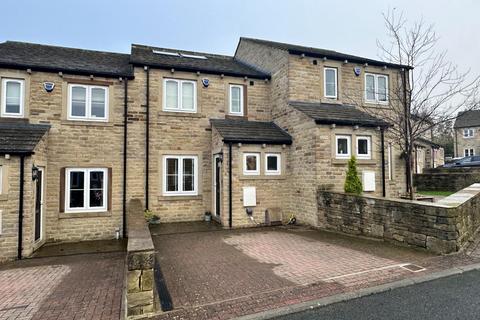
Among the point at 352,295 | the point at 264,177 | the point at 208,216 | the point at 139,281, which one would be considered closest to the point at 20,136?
the point at 208,216

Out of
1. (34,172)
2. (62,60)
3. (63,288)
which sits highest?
(62,60)

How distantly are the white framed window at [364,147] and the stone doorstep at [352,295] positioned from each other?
569 centimetres

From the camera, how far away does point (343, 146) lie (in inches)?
420

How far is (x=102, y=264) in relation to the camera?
709 centimetres

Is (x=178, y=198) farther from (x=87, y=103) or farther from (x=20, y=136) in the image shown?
(x=20, y=136)

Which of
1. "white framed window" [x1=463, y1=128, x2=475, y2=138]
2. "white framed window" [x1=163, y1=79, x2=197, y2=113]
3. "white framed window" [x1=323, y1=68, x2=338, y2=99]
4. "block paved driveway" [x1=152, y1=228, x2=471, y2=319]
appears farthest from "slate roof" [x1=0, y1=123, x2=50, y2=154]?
"white framed window" [x1=463, y1=128, x2=475, y2=138]

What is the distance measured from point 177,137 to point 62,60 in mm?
5410

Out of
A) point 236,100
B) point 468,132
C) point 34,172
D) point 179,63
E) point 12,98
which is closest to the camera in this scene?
point 34,172

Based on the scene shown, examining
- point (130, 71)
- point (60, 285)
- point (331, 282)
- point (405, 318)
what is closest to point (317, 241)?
point (331, 282)

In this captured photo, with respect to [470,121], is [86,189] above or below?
below

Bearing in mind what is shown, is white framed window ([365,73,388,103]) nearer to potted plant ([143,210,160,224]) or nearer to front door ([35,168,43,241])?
potted plant ([143,210,160,224])

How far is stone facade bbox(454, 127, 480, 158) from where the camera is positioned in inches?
1643

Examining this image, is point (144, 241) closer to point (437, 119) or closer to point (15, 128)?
point (15, 128)

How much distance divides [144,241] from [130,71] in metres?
9.20
